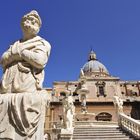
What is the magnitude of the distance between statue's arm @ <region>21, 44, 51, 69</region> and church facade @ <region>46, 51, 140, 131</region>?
101 feet

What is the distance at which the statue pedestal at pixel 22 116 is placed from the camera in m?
2.94

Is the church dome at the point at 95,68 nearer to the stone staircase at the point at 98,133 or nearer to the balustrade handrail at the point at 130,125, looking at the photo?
the balustrade handrail at the point at 130,125

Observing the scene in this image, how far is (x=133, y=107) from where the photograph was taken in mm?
38812

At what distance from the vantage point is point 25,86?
328 cm

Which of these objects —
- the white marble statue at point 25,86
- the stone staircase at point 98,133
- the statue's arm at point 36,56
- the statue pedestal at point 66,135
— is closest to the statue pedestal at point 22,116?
the white marble statue at point 25,86

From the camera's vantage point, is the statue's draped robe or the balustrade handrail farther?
the balustrade handrail

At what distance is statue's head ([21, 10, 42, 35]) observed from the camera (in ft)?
12.3

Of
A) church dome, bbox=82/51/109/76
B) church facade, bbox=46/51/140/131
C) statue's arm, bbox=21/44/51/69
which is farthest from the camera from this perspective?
church dome, bbox=82/51/109/76

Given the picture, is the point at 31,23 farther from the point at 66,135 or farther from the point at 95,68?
the point at 95,68

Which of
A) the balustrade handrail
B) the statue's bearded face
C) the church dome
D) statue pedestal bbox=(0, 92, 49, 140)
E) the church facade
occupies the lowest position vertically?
statue pedestal bbox=(0, 92, 49, 140)

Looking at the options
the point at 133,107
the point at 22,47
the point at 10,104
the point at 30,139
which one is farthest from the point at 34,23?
the point at 133,107

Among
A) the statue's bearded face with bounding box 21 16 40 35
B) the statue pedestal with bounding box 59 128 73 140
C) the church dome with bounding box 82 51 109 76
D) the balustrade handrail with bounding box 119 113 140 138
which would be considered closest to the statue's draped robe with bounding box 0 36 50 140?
the statue's bearded face with bounding box 21 16 40 35

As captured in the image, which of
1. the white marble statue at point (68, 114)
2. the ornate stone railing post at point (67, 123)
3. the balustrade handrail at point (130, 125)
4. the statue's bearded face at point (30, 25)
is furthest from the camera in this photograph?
the white marble statue at point (68, 114)

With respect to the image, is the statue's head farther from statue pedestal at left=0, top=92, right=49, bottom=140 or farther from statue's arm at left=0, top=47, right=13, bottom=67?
statue pedestal at left=0, top=92, right=49, bottom=140
